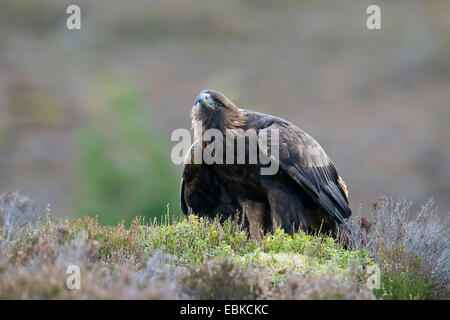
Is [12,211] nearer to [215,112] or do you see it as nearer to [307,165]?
[215,112]

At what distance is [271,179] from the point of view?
7.82 m

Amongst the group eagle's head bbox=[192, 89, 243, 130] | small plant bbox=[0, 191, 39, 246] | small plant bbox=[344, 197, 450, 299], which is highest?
eagle's head bbox=[192, 89, 243, 130]

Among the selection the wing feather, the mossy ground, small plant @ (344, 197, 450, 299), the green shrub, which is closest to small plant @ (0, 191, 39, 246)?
the mossy ground

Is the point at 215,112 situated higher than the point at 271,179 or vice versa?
the point at 215,112

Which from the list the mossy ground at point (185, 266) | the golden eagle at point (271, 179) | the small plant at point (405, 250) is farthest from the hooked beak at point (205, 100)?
the small plant at point (405, 250)

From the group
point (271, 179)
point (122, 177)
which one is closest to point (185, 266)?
point (271, 179)

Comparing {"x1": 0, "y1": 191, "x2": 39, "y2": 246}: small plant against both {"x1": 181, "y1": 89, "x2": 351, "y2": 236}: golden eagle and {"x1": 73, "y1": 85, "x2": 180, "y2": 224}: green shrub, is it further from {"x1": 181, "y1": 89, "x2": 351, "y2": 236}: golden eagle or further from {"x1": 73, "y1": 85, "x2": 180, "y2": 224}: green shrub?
{"x1": 73, "y1": 85, "x2": 180, "y2": 224}: green shrub

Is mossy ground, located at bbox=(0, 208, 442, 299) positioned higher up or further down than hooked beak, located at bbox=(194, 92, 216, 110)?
further down

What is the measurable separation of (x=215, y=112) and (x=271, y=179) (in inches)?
46.5

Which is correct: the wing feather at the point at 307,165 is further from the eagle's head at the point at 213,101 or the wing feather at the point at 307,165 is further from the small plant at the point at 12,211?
the small plant at the point at 12,211

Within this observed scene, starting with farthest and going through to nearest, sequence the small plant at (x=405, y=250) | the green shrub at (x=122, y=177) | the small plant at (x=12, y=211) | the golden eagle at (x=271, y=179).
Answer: the green shrub at (x=122, y=177) → the golden eagle at (x=271, y=179) → the small plant at (x=12, y=211) → the small plant at (x=405, y=250)

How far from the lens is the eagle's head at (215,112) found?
7.75m

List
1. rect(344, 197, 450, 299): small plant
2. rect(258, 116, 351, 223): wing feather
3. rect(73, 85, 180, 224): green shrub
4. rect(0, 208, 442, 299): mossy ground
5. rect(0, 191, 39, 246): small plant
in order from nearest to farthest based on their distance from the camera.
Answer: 1. rect(0, 208, 442, 299): mossy ground
2. rect(344, 197, 450, 299): small plant
3. rect(0, 191, 39, 246): small plant
4. rect(258, 116, 351, 223): wing feather
5. rect(73, 85, 180, 224): green shrub

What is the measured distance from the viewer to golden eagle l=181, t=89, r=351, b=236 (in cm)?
772
